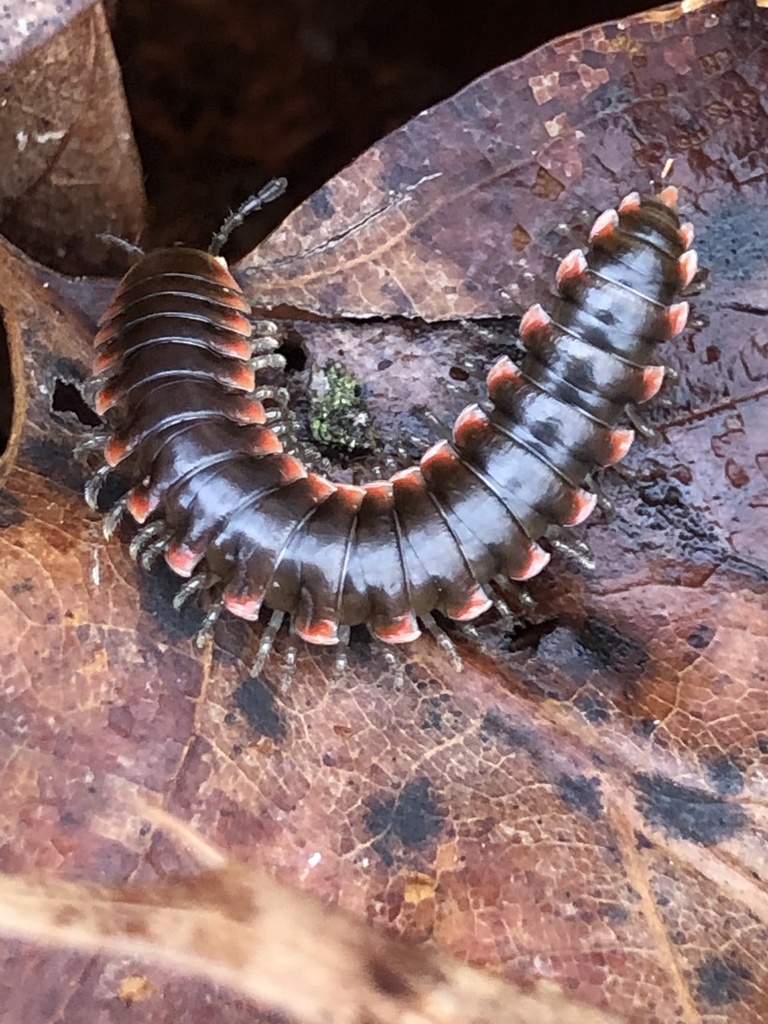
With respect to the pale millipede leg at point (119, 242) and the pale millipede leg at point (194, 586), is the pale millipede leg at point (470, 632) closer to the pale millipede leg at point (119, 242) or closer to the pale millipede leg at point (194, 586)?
the pale millipede leg at point (194, 586)

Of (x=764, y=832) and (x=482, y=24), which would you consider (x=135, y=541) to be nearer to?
(x=764, y=832)

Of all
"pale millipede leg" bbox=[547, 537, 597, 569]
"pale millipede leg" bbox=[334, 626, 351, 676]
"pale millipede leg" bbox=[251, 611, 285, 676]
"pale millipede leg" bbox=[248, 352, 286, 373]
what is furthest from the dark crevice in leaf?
"pale millipede leg" bbox=[547, 537, 597, 569]

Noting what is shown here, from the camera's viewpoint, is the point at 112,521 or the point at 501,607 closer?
the point at 112,521

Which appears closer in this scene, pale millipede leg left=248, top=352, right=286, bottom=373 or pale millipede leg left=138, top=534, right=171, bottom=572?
pale millipede leg left=138, top=534, right=171, bottom=572

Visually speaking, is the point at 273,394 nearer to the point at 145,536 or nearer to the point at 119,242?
the point at 145,536

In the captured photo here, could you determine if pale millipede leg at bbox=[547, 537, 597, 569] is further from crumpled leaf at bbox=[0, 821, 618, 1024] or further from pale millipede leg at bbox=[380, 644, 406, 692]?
crumpled leaf at bbox=[0, 821, 618, 1024]

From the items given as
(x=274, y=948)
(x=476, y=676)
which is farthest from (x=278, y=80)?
(x=274, y=948)

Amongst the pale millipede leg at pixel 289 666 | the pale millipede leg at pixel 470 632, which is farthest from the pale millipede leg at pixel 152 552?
the pale millipede leg at pixel 470 632
